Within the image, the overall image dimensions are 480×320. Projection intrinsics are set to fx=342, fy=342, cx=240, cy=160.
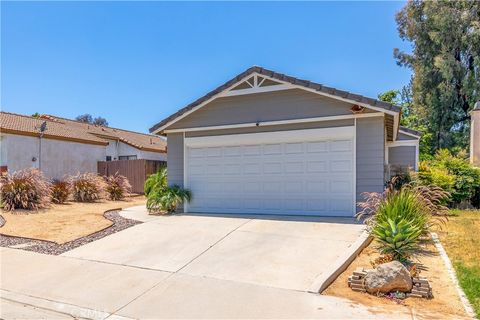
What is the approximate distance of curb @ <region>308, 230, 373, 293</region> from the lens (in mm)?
5250

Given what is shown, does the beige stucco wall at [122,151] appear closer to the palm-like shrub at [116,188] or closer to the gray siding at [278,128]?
the palm-like shrub at [116,188]

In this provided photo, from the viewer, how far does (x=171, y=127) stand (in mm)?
12367

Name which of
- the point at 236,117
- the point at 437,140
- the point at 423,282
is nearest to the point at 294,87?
the point at 236,117

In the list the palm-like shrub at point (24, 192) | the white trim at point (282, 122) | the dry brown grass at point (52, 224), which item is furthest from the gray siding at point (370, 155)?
the palm-like shrub at point (24, 192)

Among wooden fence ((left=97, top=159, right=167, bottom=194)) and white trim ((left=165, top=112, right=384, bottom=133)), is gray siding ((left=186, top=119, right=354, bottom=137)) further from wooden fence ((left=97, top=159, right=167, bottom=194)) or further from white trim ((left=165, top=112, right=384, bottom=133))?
wooden fence ((left=97, top=159, right=167, bottom=194))

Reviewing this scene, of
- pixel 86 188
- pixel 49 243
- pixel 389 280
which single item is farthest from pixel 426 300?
pixel 86 188

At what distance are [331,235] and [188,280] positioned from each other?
147 inches

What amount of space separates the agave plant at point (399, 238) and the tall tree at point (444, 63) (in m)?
21.2

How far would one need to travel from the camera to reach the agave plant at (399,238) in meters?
6.12

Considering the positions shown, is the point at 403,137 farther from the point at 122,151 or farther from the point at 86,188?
the point at 122,151

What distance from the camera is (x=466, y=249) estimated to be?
7348mm

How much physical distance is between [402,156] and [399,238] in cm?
1076

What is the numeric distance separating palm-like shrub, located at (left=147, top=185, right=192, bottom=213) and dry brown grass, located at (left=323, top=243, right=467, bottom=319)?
269 inches

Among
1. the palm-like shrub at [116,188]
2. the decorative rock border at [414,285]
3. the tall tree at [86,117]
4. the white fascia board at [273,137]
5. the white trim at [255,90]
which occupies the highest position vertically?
the tall tree at [86,117]
